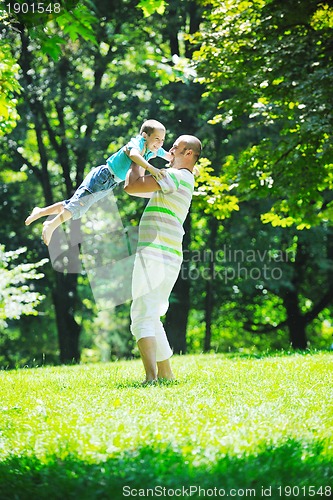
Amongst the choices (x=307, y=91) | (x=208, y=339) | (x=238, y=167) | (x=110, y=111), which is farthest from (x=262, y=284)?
(x=307, y=91)

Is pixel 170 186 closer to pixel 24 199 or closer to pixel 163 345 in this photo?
pixel 163 345

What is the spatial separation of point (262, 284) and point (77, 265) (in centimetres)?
649

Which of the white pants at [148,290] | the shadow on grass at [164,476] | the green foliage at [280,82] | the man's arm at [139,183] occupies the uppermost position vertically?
the green foliage at [280,82]

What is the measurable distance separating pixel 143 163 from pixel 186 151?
758 millimetres

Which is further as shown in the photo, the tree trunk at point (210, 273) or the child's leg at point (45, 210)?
the tree trunk at point (210, 273)

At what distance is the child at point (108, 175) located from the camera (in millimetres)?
7133

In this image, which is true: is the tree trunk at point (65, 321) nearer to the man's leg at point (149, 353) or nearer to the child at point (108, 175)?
the child at point (108, 175)

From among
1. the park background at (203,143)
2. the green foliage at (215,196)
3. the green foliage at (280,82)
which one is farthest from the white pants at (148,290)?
the green foliage at (215,196)

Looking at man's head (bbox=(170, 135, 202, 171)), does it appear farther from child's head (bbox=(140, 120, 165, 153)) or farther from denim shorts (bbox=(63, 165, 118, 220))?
denim shorts (bbox=(63, 165, 118, 220))

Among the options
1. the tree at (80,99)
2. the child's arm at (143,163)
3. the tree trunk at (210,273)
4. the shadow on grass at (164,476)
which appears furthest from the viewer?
the tree trunk at (210,273)

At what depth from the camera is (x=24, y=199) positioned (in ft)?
81.4

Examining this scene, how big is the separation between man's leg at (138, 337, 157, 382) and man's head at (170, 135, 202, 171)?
1.77 meters

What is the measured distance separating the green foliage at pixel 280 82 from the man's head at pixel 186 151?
447cm

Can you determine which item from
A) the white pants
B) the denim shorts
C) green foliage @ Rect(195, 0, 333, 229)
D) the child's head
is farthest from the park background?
the white pants
